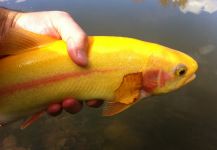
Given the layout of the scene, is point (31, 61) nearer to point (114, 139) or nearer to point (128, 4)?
point (114, 139)

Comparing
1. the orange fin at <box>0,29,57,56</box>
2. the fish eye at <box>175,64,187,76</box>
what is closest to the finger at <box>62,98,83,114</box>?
the orange fin at <box>0,29,57,56</box>

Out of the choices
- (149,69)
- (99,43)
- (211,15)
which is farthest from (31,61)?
(211,15)

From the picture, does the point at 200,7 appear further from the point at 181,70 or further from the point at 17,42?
the point at 17,42

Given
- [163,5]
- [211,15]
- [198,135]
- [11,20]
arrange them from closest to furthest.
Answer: [11,20], [198,135], [211,15], [163,5]

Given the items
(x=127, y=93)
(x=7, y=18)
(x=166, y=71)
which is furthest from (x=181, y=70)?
(x=7, y=18)

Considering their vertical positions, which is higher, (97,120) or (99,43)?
(99,43)

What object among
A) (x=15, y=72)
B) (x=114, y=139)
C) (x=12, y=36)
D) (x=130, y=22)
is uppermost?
(x=12, y=36)
